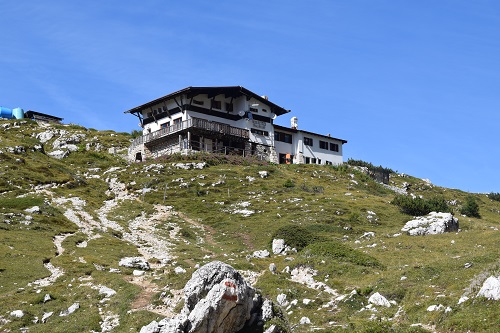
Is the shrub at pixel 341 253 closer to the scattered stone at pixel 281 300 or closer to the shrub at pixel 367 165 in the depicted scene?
the scattered stone at pixel 281 300

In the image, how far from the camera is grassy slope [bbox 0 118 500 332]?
35500mm

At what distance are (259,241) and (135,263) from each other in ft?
48.5

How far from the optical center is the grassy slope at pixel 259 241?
3550cm

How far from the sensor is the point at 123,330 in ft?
113

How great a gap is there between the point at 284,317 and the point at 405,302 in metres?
6.31

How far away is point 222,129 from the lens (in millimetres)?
109000

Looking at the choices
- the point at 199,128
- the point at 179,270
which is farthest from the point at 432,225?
the point at 199,128

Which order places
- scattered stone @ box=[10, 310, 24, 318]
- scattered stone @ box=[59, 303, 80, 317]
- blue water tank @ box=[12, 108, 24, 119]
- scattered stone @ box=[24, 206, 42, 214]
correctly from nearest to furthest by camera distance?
scattered stone @ box=[10, 310, 24, 318] < scattered stone @ box=[59, 303, 80, 317] < scattered stone @ box=[24, 206, 42, 214] < blue water tank @ box=[12, 108, 24, 119]

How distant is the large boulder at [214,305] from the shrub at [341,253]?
47.0 feet

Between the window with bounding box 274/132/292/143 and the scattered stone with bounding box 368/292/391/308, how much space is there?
82551mm

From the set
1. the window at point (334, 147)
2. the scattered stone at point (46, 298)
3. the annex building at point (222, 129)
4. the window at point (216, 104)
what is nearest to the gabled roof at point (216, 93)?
the annex building at point (222, 129)

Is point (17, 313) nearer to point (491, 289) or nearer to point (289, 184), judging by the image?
point (491, 289)

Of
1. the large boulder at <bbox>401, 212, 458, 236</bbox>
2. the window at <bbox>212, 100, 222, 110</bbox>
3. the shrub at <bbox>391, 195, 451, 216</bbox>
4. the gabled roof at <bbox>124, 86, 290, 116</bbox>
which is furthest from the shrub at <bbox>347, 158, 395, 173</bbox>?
the large boulder at <bbox>401, 212, 458, 236</bbox>

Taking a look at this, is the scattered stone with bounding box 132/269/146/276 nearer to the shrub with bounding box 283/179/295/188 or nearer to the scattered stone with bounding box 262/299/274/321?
the scattered stone with bounding box 262/299/274/321
